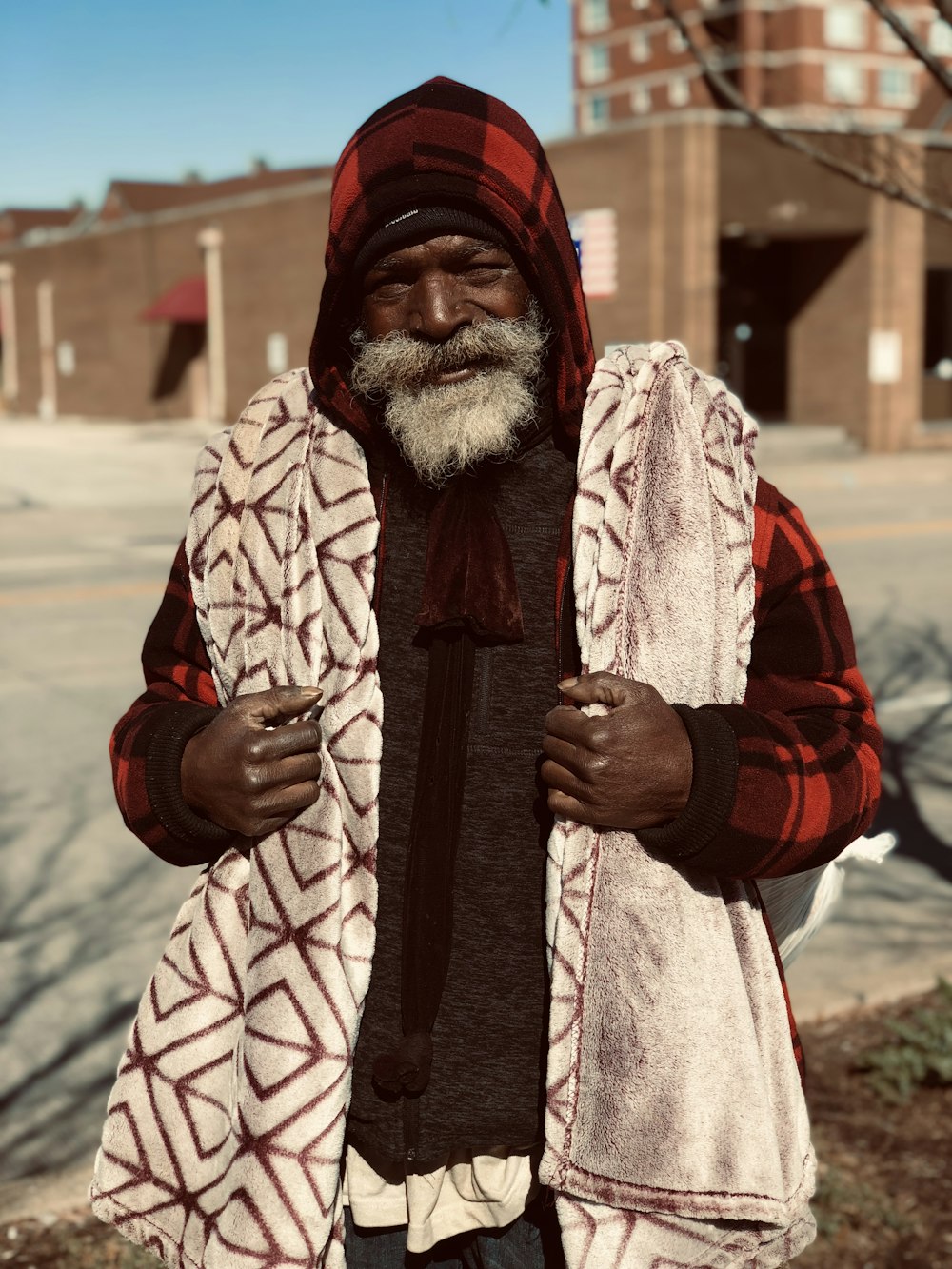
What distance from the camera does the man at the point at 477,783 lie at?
1722mm

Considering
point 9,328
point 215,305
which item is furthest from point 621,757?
point 9,328

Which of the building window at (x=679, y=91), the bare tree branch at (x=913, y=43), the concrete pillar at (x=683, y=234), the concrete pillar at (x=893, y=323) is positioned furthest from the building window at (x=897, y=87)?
the bare tree branch at (x=913, y=43)

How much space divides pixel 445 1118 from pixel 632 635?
66 centimetres

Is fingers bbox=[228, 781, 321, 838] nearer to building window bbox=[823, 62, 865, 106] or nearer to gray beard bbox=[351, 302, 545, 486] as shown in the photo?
gray beard bbox=[351, 302, 545, 486]

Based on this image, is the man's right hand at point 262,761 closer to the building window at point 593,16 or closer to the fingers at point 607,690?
the fingers at point 607,690

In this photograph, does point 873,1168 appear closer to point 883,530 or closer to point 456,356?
point 456,356

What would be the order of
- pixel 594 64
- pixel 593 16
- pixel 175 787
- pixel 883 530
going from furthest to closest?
pixel 594 64 < pixel 593 16 < pixel 883 530 < pixel 175 787

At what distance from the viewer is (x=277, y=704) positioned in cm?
178

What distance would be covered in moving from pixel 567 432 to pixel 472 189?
33 centimetres

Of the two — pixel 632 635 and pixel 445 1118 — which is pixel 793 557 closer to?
pixel 632 635

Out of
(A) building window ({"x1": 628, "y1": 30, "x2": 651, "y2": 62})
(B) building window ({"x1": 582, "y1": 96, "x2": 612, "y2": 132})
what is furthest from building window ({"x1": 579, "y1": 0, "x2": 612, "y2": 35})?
(B) building window ({"x1": 582, "y1": 96, "x2": 612, "y2": 132})

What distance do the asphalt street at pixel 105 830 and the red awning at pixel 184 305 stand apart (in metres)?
21.6

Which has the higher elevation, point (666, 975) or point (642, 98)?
point (642, 98)

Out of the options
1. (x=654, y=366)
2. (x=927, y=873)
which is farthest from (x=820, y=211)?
(x=654, y=366)
